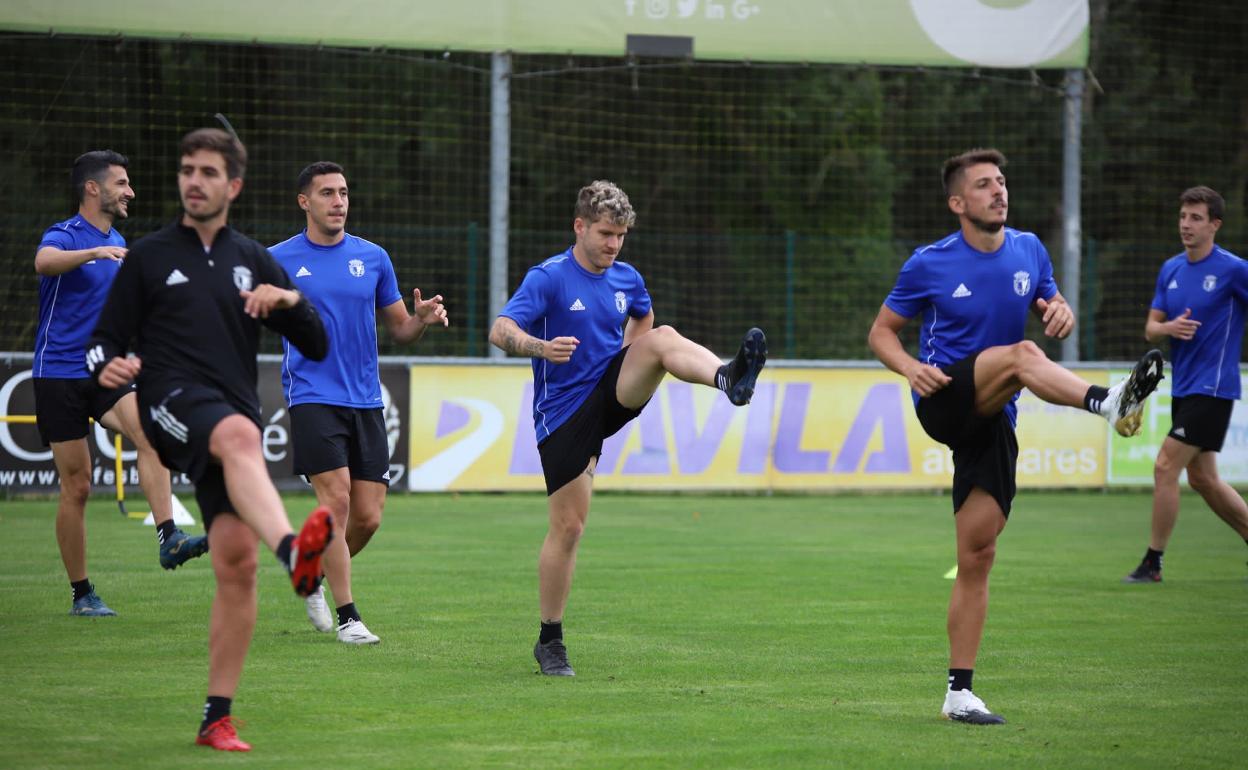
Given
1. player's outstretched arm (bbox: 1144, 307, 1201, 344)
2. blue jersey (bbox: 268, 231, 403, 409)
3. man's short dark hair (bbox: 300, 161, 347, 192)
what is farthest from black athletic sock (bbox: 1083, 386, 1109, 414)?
player's outstretched arm (bbox: 1144, 307, 1201, 344)

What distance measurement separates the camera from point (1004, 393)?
6.07 metres

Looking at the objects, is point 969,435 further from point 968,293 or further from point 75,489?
point 75,489

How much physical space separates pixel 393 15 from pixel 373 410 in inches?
445

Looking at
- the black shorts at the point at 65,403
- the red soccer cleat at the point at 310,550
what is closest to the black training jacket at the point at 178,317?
the red soccer cleat at the point at 310,550

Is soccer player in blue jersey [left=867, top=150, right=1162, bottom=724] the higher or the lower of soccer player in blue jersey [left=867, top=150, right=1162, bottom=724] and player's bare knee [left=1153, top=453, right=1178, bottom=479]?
the higher

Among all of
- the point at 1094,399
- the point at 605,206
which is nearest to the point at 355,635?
the point at 605,206

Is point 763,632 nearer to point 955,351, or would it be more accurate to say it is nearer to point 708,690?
point 708,690

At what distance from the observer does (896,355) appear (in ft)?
21.2

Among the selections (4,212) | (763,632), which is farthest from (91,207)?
(4,212)

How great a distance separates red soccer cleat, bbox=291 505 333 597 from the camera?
4.87m

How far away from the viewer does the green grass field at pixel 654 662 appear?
564cm

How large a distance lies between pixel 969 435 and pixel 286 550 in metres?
2.78

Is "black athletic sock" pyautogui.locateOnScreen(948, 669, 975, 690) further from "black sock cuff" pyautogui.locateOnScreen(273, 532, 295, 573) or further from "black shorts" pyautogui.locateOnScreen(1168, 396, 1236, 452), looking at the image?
"black shorts" pyautogui.locateOnScreen(1168, 396, 1236, 452)

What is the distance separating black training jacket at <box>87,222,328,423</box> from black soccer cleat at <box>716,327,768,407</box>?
1920 millimetres
